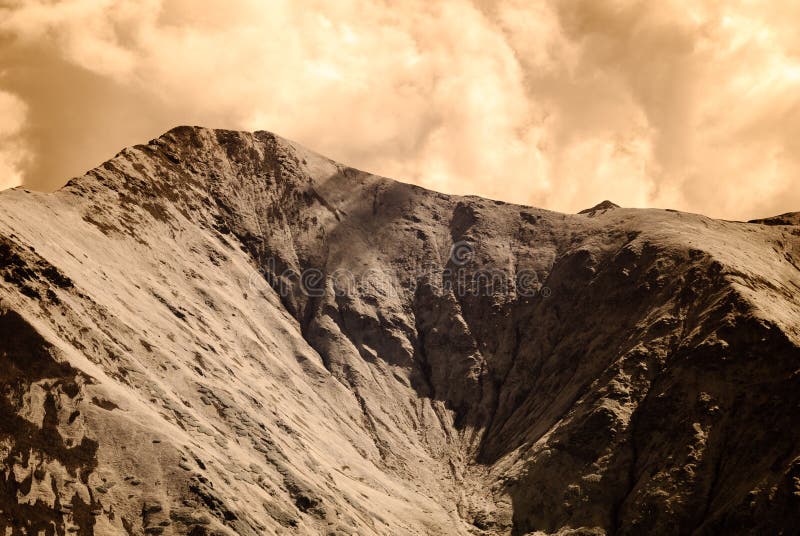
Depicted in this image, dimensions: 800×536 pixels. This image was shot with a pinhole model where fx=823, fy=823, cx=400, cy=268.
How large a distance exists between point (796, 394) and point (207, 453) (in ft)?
205

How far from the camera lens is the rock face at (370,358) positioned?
75.0 m

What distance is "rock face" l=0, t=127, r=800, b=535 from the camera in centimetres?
7500

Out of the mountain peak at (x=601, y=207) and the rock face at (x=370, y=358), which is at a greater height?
the mountain peak at (x=601, y=207)

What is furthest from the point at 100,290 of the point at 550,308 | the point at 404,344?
the point at 550,308

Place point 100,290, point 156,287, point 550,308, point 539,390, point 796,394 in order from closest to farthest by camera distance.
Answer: point 796,394 → point 100,290 → point 156,287 → point 539,390 → point 550,308

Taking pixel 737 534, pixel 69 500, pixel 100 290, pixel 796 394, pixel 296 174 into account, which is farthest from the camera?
pixel 296 174

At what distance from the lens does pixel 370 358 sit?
13438cm

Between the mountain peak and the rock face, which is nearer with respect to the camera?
the rock face

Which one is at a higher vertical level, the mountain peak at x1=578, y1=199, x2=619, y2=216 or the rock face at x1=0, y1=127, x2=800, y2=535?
the mountain peak at x1=578, y1=199, x2=619, y2=216

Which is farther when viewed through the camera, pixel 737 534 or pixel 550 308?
pixel 550 308

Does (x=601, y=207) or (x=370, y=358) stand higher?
(x=601, y=207)

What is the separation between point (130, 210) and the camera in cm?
12425

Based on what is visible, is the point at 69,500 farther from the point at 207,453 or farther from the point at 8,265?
the point at 8,265

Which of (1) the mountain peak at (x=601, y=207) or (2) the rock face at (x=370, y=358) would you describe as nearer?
(2) the rock face at (x=370, y=358)
